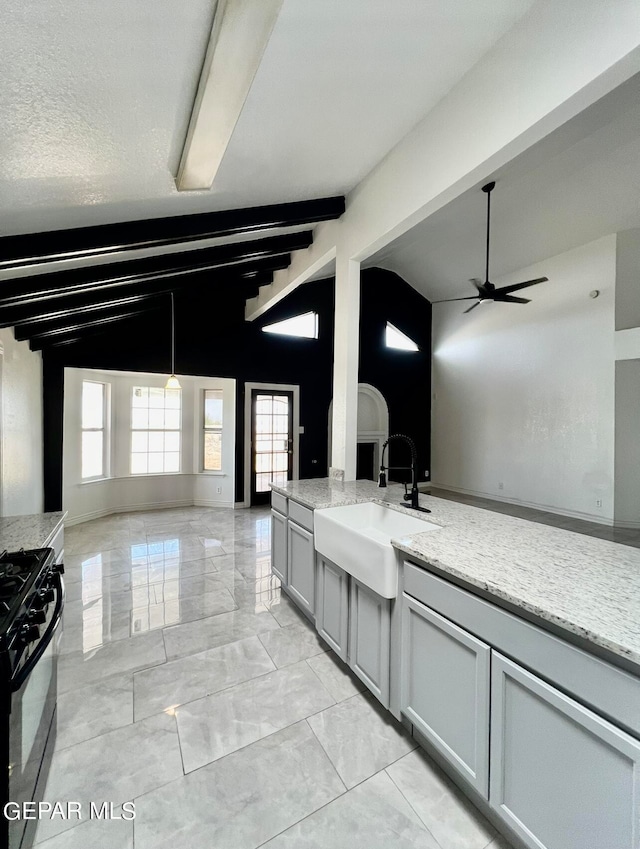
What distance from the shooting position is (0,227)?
5.76 feet

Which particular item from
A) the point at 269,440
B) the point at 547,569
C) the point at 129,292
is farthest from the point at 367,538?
the point at 269,440

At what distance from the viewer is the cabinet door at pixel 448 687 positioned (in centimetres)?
121

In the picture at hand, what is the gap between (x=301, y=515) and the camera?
8.32 ft

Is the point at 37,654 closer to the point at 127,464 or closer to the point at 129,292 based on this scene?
the point at 129,292

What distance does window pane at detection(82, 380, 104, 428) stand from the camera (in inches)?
201

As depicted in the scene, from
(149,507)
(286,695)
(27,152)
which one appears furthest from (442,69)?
(149,507)

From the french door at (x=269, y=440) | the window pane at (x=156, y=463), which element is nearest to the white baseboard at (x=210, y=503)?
the french door at (x=269, y=440)

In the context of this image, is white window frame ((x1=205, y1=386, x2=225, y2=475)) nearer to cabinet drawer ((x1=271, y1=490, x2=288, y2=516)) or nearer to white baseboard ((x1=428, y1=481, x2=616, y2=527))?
cabinet drawer ((x1=271, y1=490, x2=288, y2=516))

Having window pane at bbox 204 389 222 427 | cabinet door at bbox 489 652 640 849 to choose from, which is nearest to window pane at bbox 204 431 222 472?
window pane at bbox 204 389 222 427

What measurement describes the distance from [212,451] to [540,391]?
5837mm

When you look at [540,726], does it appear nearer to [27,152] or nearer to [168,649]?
[168,649]

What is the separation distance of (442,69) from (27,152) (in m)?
2.06

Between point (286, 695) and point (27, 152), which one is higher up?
point (27, 152)

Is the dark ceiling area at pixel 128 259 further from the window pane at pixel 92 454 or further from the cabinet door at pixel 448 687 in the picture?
the cabinet door at pixel 448 687
